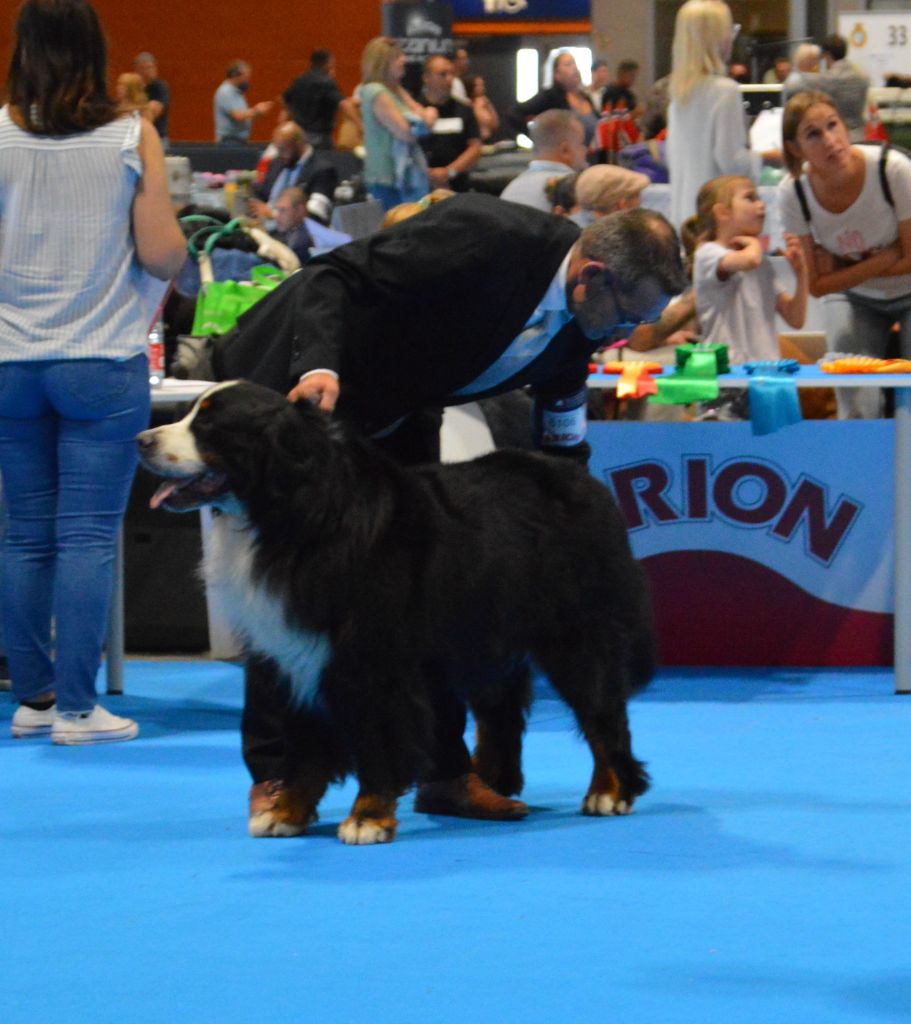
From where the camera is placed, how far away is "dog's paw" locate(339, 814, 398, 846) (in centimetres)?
383

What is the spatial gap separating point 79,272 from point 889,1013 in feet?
10.2

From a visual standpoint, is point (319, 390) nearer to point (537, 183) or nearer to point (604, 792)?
point (604, 792)

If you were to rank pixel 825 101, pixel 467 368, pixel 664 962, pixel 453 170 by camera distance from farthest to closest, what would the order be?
pixel 453 170 → pixel 825 101 → pixel 467 368 → pixel 664 962

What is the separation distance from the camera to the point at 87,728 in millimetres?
5195

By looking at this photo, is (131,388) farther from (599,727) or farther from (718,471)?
(718,471)

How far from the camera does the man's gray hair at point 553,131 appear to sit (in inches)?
339

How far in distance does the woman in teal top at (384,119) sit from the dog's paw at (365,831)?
825 centimetres

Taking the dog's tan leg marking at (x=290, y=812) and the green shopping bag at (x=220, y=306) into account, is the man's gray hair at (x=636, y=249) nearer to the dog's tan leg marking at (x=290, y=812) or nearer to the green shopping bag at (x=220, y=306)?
the dog's tan leg marking at (x=290, y=812)

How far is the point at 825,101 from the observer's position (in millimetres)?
6312

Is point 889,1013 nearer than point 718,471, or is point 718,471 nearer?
point 889,1013

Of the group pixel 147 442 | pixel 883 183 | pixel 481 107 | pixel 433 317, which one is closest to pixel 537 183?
pixel 883 183

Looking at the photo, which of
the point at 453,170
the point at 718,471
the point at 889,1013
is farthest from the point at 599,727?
the point at 453,170

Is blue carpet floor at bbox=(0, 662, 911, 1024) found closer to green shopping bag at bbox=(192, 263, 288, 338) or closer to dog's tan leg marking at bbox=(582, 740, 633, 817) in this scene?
dog's tan leg marking at bbox=(582, 740, 633, 817)

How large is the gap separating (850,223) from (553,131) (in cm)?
250
